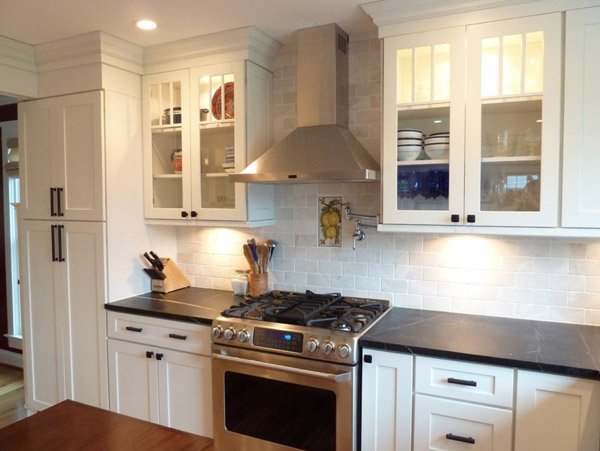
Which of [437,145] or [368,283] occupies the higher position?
[437,145]

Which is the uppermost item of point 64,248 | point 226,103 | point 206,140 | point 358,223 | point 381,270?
point 226,103

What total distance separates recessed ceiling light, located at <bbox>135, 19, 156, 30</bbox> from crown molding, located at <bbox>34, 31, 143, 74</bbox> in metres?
0.28

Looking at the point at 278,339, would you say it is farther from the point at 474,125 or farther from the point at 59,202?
the point at 59,202

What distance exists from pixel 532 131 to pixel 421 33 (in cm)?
72

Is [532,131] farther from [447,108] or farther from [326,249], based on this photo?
[326,249]

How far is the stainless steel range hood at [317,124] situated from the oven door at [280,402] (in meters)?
0.94

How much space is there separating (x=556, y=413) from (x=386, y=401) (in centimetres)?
69

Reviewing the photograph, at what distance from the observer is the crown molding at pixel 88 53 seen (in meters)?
2.77

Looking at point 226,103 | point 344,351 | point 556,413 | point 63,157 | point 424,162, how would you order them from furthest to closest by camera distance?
1. point 63,157
2. point 226,103
3. point 424,162
4. point 344,351
5. point 556,413

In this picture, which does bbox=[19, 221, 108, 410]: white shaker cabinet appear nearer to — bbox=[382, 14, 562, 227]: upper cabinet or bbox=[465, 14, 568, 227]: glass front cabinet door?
bbox=[382, 14, 562, 227]: upper cabinet

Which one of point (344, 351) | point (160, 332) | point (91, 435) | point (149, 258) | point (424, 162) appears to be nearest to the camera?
point (91, 435)

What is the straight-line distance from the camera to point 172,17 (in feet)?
8.21

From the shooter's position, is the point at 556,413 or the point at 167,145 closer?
the point at 556,413

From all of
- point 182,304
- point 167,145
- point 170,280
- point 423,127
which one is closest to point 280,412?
point 182,304
